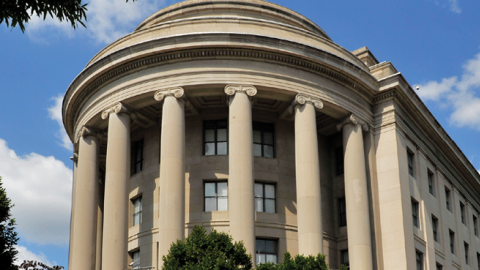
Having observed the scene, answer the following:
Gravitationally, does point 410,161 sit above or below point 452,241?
above

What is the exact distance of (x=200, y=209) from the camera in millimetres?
39906

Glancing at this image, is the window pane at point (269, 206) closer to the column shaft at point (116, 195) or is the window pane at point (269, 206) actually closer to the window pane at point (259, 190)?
the window pane at point (259, 190)

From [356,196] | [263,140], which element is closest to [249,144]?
[263,140]

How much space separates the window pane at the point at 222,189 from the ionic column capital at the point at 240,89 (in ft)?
19.7

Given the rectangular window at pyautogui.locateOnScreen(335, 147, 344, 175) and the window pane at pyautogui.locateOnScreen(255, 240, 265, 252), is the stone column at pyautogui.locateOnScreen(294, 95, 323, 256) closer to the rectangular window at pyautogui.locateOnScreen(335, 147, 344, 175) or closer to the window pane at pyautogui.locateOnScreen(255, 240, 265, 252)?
the window pane at pyautogui.locateOnScreen(255, 240, 265, 252)

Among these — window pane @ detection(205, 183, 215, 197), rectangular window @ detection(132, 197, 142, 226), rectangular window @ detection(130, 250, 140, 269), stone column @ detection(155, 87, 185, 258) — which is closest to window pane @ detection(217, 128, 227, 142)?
window pane @ detection(205, 183, 215, 197)

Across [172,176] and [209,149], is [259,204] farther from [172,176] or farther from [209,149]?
[172,176]

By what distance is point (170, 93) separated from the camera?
38.6 m

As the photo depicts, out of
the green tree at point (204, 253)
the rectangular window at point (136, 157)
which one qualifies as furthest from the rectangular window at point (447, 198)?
the green tree at point (204, 253)

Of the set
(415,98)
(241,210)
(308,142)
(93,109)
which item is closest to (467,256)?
(415,98)

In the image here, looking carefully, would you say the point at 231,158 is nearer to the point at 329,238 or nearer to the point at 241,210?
the point at 241,210

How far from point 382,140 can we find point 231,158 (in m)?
11.5

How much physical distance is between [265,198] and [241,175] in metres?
5.27

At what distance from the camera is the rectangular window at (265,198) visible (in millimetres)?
40531
